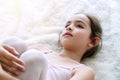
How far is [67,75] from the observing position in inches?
52.0

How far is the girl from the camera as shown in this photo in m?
1.11

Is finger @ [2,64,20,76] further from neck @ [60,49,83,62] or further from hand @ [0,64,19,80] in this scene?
neck @ [60,49,83,62]

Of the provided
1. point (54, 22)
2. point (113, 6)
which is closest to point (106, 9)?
point (113, 6)

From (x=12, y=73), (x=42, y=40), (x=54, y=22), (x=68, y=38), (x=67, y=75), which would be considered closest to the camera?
(x=12, y=73)

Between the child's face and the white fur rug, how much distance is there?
96mm

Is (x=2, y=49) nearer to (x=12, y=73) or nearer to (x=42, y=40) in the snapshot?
(x=12, y=73)

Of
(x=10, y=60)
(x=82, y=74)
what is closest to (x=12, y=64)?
(x=10, y=60)

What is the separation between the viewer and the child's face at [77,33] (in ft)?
4.82

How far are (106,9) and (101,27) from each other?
0.60 feet

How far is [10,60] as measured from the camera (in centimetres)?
114

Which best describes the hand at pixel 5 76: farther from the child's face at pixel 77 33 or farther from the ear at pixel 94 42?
the ear at pixel 94 42

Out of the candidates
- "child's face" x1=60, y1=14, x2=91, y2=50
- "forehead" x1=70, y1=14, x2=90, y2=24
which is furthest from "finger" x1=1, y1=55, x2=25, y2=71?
"forehead" x1=70, y1=14, x2=90, y2=24

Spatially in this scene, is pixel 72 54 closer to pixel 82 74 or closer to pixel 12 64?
pixel 82 74

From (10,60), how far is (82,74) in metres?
0.31
